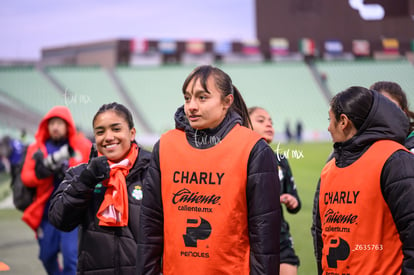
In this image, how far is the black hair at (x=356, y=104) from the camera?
324cm

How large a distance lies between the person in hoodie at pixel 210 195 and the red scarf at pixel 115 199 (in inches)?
22.8

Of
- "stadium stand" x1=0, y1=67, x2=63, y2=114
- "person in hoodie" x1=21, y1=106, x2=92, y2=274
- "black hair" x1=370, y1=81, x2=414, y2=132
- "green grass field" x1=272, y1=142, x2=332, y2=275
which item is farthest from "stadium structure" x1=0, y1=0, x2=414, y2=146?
"black hair" x1=370, y1=81, x2=414, y2=132

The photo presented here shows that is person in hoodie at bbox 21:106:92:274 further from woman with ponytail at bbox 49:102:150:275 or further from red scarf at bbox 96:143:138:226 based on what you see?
red scarf at bbox 96:143:138:226

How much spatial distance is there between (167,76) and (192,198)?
45.7 meters

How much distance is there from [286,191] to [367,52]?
50407mm

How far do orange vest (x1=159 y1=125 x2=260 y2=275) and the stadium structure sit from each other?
31.4 m

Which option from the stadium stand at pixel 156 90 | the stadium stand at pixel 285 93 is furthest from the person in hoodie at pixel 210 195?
the stadium stand at pixel 285 93

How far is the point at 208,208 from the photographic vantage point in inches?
119

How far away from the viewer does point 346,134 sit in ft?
10.9

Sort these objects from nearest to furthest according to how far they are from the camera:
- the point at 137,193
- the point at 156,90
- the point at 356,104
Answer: the point at 356,104 → the point at 137,193 → the point at 156,90

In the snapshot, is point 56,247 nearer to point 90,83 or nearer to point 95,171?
point 95,171

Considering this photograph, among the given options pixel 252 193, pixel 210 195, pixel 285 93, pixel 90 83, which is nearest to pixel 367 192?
pixel 252 193

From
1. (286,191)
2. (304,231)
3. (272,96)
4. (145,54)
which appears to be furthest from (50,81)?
(286,191)

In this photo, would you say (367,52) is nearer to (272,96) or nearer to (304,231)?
(272,96)
